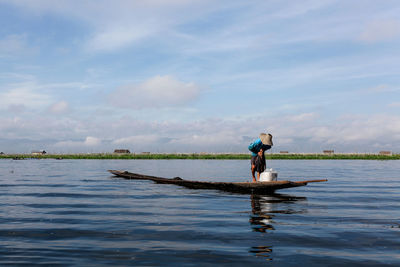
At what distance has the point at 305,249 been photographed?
746 cm

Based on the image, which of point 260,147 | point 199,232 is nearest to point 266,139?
point 260,147

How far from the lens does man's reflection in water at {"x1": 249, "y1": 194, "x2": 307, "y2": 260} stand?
7340 mm

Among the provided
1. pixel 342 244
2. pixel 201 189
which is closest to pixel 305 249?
pixel 342 244

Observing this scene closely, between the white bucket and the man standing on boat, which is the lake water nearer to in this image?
the white bucket

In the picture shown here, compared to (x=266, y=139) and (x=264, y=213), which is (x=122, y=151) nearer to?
(x=266, y=139)

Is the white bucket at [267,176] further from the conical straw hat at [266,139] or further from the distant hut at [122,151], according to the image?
the distant hut at [122,151]

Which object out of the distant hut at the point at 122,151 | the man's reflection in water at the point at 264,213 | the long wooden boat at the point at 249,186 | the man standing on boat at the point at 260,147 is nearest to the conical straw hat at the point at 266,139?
→ the man standing on boat at the point at 260,147

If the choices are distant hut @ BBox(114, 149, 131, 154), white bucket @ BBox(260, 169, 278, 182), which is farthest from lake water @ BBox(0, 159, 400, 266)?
distant hut @ BBox(114, 149, 131, 154)

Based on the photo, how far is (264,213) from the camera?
38.0ft

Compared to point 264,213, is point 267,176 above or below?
above

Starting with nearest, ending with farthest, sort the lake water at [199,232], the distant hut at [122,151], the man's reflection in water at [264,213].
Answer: the lake water at [199,232] < the man's reflection in water at [264,213] < the distant hut at [122,151]

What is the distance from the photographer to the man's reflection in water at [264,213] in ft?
24.1

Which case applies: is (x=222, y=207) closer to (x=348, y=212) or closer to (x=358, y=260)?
(x=348, y=212)

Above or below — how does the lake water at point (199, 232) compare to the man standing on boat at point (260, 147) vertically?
below
